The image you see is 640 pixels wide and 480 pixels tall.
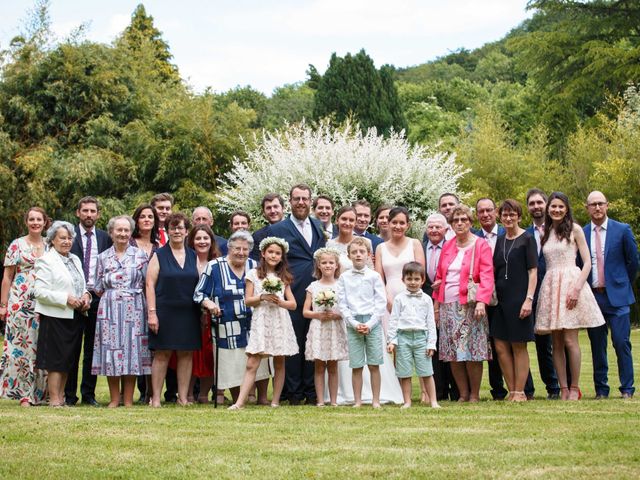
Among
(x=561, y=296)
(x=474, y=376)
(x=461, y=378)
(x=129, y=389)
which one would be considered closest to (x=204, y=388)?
(x=129, y=389)

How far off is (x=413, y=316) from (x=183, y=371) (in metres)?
2.37

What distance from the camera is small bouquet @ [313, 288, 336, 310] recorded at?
945 centimetres

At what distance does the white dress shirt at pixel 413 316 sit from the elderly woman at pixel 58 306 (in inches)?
119

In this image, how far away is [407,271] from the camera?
953cm

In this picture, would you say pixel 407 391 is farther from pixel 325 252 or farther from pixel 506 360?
pixel 325 252

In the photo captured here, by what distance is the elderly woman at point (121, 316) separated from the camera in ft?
31.6

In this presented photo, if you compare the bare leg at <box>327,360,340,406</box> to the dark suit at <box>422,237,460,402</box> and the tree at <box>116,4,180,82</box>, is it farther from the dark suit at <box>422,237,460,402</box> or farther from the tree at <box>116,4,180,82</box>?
the tree at <box>116,4,180,82</box>

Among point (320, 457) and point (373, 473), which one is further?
point (320, 457)

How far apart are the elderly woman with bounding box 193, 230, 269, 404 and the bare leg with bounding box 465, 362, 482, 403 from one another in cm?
224

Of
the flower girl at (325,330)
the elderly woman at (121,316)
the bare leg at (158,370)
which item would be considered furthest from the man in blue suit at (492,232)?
the elderly woman at (121,316)

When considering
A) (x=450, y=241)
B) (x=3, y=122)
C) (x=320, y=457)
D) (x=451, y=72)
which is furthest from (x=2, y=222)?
(x=451, y=72)

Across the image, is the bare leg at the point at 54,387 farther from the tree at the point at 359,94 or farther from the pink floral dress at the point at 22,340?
the tree at the point at 359,94

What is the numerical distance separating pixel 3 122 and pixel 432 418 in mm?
23832

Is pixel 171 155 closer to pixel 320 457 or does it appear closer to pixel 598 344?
pixel 598 344
